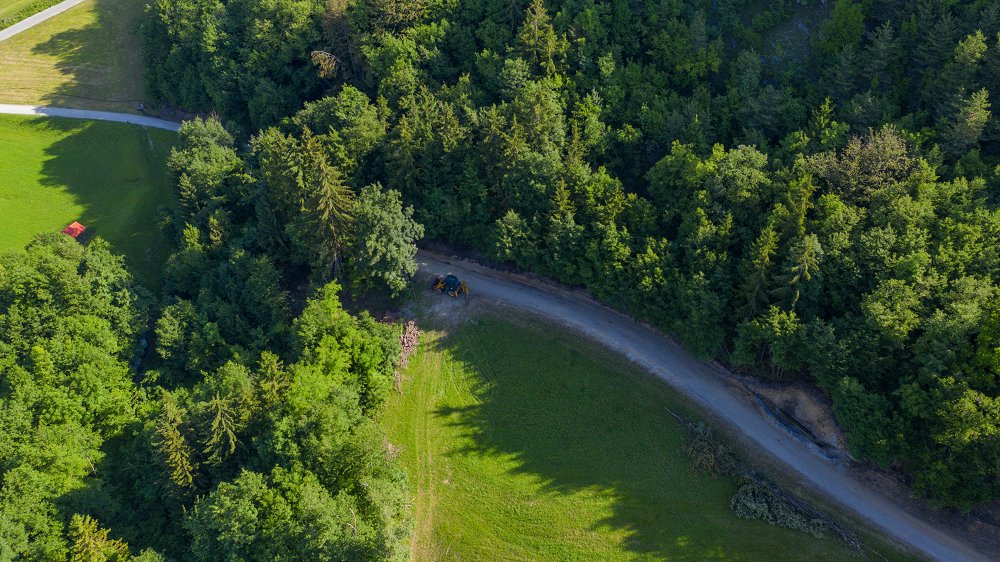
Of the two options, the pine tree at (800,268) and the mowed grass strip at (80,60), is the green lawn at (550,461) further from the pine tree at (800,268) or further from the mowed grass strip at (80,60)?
the mowed grass strip at (80,60)

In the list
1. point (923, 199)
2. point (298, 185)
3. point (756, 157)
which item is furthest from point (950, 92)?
point (298, 185)

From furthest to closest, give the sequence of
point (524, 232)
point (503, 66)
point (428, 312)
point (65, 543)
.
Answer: point (503, 66) → point (428, 312) → point (524, 232) → point (65, 543)

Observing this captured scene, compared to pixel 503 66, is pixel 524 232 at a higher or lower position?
lower

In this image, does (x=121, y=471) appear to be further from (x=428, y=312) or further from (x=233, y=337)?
(x=428, y=312)

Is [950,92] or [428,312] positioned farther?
[428,312]

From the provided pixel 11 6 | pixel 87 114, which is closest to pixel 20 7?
pixel 11 6

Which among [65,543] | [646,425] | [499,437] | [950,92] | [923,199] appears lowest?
[65,543]
